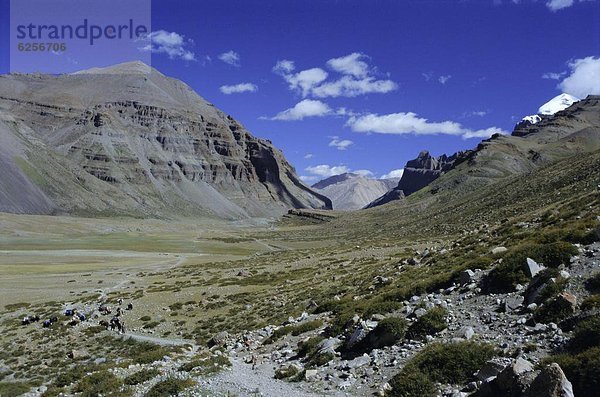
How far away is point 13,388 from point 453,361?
75.0 feet

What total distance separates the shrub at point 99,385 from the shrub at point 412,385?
11971mm

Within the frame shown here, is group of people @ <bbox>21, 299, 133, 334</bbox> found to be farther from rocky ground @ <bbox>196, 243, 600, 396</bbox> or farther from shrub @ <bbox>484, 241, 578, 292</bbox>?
shrub @ <bbox>484, 241, 578, 292</bbox>

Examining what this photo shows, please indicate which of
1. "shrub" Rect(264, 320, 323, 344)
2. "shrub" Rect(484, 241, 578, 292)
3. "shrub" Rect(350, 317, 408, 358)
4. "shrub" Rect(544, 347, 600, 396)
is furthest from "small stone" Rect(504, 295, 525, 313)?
"shrub" Rect(264, 320, 323, 344)

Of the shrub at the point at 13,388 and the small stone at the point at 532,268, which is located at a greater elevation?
the small stone at the point at 532,268

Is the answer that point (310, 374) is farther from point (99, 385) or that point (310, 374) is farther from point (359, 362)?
point (99, 385)

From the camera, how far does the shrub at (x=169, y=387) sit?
16172 mm

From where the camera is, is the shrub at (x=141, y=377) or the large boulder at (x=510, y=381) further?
the shrub at (x=141, y=377)

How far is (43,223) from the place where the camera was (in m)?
184

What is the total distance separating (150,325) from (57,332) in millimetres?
7681

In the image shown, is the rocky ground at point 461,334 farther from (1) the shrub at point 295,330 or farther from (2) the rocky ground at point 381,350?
(1) the shrub at point 295,330

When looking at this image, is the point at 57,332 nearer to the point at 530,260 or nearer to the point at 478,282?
the point at 478,282

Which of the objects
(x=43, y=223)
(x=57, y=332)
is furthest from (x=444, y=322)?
(x=43, y=223)

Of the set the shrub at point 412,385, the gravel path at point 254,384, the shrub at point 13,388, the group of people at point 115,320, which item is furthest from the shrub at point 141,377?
the group of people at point 115,320

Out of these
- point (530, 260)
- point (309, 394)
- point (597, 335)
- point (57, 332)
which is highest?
point (530, 260)
